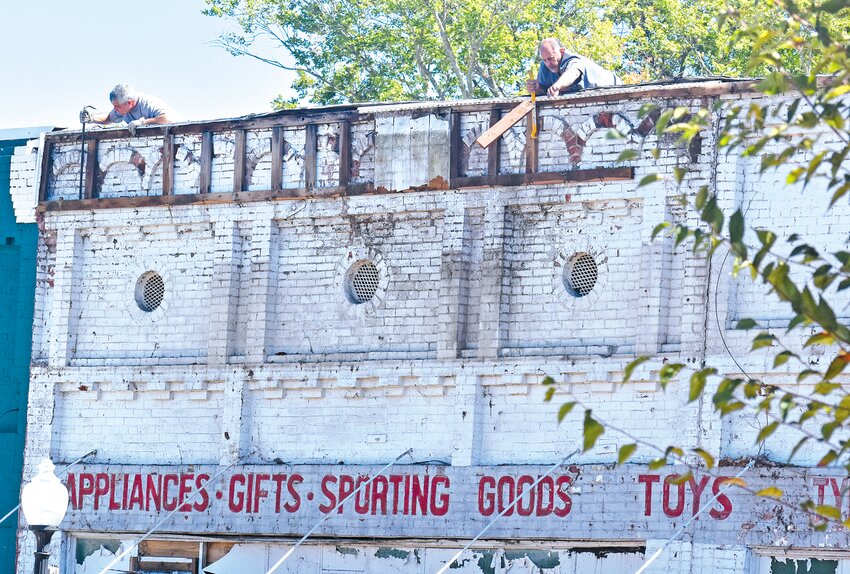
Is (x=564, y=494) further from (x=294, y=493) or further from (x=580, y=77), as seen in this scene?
(x=580, y=77)

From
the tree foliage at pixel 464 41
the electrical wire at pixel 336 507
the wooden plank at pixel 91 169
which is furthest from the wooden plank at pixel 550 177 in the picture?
the tree foliage at pixel 464 41

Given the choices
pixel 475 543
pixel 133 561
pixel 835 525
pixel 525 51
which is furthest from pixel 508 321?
pixel 525 51

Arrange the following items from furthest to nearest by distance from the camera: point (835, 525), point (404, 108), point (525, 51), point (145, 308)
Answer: point (525, 51)
point (145, 308)
point (404, 108)
point (835, 525)

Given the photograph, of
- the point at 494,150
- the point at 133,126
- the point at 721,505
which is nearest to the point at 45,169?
the point at 133,126

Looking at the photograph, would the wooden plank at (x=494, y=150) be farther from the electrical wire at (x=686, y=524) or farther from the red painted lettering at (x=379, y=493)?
the electrical wire at (x=686, y=524)

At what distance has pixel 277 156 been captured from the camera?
2152cm

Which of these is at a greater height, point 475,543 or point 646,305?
point 646,305

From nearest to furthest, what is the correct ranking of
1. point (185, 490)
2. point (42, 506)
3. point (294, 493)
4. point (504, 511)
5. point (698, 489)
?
point (42, 506), point (698, 489), point (504, 511), point (294, 493), point (185, 490)

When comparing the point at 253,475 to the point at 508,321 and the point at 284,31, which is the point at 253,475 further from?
the point at 284,31

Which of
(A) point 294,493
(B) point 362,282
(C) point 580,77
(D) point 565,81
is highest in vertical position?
(C) point 580,77

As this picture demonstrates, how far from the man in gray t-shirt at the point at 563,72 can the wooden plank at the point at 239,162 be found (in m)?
3.88

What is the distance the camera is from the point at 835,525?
17453 mm

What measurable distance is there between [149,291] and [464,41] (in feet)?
45.6

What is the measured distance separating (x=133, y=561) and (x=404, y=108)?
6680mm
